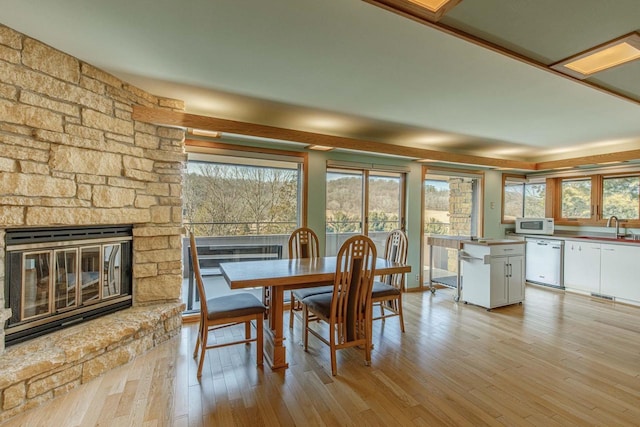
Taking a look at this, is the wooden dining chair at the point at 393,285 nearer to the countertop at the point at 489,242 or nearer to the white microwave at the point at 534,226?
the countertop at the point at 489,242

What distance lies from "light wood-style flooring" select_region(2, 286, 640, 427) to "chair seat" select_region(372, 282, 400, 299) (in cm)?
45

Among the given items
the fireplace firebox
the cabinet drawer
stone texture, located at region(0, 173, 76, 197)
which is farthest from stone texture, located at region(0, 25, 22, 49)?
the cabinet drawer

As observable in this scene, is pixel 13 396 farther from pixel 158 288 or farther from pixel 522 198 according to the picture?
pixel 522 198

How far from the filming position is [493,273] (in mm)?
4121

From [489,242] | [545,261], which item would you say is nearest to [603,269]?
[545,261]

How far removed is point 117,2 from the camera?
5.38ft

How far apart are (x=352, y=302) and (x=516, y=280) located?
3033mm

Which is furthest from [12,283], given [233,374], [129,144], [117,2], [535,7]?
[535,7]

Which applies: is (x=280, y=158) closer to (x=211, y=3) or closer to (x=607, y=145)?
(x=211, y=3)

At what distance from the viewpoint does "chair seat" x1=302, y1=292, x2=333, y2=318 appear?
2613mm

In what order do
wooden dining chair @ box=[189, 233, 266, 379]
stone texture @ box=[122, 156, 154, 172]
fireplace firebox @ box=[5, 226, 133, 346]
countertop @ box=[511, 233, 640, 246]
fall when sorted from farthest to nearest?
countertop @ box=[511, 233, 640, 246] < stone texture @ box=[122, 156, 154, 172] < wooden dining chair @ box=[189, 233, 266, 379] < fireplace firebox @ box=[5, 226, 133, 346]

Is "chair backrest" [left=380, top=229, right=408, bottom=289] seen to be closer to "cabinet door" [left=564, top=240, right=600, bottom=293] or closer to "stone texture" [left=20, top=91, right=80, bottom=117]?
"stone texture" [left=20, top=91, right=80, bottom=117]

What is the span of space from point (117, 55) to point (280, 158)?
6.77 ft

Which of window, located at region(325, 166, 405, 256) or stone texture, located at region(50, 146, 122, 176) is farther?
window, located at region(325, 166, 405, 256)
